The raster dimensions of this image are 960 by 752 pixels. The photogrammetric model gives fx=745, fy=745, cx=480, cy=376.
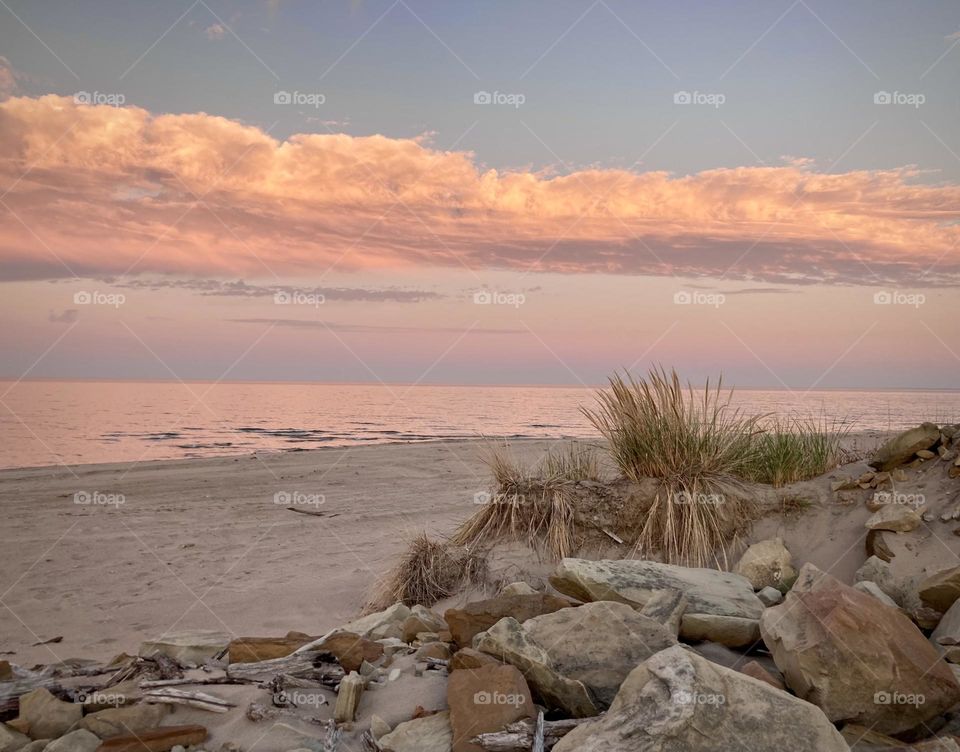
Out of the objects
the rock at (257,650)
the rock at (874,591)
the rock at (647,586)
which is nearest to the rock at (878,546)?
the rock at (874,591)

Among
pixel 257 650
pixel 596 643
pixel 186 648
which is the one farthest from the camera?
pixel 186 648

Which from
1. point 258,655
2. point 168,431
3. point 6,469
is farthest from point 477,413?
point 258,655

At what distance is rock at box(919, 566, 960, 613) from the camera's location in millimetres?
4621

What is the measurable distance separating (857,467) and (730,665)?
364 centimetres

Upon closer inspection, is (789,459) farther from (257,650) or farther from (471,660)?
(257,650)

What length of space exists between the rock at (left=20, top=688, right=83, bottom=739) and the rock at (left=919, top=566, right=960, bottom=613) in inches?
196

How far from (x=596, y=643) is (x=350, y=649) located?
1.38 meters

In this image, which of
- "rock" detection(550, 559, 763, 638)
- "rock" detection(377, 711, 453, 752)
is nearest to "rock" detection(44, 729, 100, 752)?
"rock" detection(377, 711, 453, 752)

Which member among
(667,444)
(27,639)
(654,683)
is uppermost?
(667,444)

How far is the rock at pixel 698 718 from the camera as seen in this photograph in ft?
9.75

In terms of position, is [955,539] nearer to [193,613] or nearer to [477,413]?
[193,613]

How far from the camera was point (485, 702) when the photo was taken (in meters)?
3.49

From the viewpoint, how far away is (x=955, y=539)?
5.74 metres

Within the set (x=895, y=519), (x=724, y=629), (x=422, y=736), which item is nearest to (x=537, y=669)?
(x=422, y=736)
